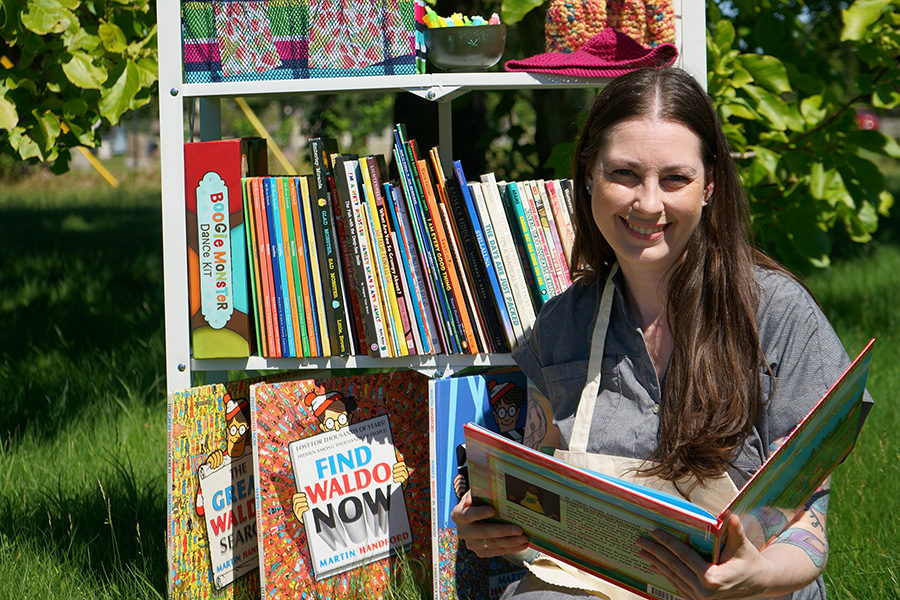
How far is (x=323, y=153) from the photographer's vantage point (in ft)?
7.23

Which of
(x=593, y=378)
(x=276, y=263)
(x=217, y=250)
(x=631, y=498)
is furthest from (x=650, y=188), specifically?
(x=217, y=250)

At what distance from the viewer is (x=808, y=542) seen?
63.8 inches

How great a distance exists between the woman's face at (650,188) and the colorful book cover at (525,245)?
419 mm

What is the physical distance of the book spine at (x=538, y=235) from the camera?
2.23 meters

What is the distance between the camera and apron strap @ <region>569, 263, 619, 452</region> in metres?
1.87

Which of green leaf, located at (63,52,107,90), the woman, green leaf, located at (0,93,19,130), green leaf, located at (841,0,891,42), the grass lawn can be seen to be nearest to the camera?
the woman

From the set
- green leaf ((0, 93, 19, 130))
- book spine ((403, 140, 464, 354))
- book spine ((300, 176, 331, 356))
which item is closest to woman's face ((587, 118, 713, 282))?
book spine ((403, 140, 464, 354))

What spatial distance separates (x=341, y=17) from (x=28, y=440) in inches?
84.5

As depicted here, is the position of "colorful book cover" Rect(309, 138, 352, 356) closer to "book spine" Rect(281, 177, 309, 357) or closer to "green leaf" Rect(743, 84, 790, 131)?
"book spine" Rect(281, 177, 309, 357)

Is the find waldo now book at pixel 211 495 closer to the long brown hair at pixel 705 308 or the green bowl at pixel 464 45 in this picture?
the green bowl at pixel 464 45

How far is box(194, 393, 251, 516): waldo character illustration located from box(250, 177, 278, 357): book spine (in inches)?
8.7

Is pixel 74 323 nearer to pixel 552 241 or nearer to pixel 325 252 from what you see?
pixel 325 252

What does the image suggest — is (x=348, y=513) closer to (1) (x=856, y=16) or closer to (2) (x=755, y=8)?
(1) (x=856, y=16)

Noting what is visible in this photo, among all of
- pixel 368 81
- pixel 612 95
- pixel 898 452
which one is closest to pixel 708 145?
pixel 612 95
